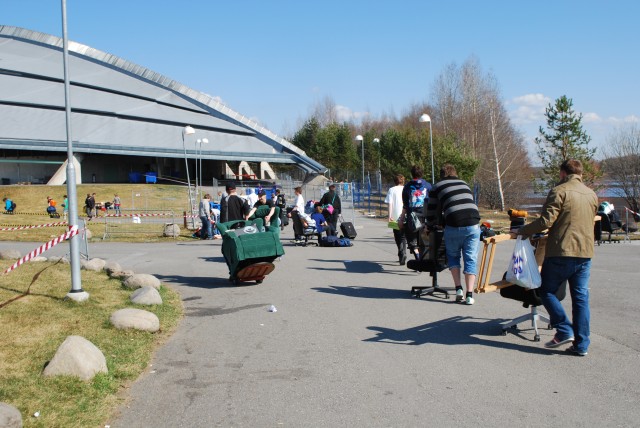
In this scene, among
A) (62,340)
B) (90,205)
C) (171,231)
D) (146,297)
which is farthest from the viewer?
(90,205)

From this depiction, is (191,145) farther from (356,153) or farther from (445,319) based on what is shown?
(445,319)

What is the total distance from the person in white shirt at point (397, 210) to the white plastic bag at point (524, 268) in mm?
6097

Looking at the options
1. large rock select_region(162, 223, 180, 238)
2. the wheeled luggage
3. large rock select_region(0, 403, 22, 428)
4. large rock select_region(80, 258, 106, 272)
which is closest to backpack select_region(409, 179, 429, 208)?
the wheeled luggage

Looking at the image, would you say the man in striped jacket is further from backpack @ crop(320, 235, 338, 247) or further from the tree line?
the tree line

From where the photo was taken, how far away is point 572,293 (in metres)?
5.89

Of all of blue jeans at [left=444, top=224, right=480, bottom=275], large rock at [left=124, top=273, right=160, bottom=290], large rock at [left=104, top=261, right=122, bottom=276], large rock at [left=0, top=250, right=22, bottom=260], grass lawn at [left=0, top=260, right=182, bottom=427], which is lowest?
grass lawn at [left=0, top=260, right=182, bottom=427]

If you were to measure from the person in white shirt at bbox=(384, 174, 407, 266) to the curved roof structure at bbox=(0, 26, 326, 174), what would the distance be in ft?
130

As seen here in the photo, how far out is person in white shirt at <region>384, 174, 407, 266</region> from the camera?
12.5m

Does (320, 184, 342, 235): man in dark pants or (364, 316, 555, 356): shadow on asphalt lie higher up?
(320, 184, 342, 235): man in dark pants

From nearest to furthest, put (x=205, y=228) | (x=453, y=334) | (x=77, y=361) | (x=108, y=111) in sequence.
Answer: (x=77, y=361)
(x=453, y=334)
(x=205, y=228)
(x=108, y=111)

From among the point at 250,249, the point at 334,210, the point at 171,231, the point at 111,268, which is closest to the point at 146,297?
the point at 250,249

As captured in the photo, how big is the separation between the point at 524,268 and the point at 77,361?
4.45 metres

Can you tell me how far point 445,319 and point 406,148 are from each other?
4540cm

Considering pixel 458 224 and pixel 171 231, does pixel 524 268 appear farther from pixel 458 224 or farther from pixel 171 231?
pixel 171 231
